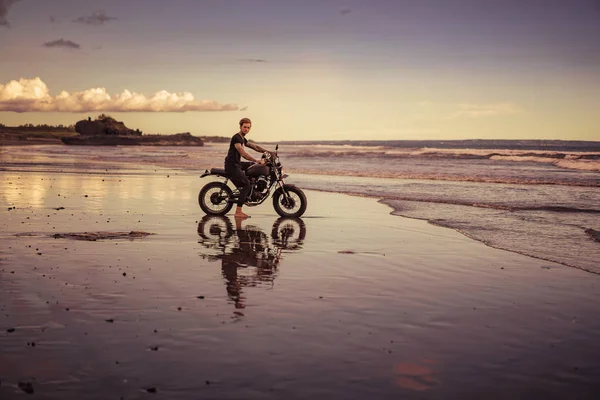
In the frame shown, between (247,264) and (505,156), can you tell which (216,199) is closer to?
(247,264)

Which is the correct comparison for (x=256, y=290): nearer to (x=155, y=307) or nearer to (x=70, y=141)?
(x=155, y=307)

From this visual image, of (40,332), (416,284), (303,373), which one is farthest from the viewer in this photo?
(416,284)

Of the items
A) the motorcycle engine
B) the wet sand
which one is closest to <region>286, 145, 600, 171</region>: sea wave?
the motorcycle engine

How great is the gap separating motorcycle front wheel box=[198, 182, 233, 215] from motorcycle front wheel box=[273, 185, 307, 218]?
1.32 metres

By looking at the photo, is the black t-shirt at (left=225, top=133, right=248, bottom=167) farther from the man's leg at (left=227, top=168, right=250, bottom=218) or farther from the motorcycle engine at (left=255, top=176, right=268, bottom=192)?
the motorcycle engine at (left=255, top=176, right=268, bottom=192)

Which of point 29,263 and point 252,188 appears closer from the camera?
point 29,263

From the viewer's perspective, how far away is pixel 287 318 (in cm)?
583

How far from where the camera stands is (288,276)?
788 centimetres

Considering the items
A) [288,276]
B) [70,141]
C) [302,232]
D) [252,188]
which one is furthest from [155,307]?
[70,141]

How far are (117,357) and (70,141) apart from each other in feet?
413

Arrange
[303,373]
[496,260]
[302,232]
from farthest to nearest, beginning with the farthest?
[302,232] → [496,260] → [303,373]

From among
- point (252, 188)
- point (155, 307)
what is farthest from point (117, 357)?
point (252, 188)

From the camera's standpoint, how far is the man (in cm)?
1480

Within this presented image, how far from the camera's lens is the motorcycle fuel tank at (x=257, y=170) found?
1521 cm
